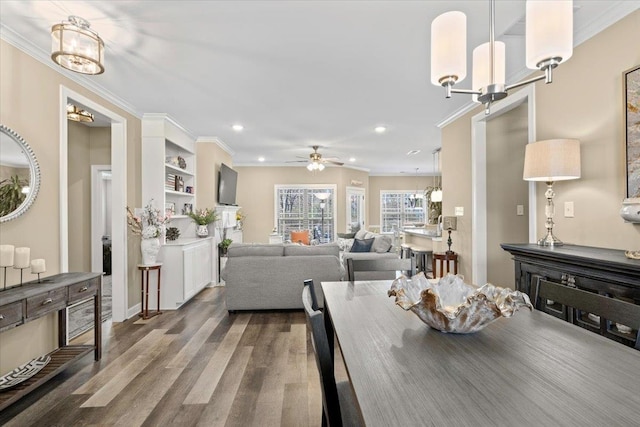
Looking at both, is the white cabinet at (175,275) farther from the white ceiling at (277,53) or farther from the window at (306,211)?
the window at (306,211)

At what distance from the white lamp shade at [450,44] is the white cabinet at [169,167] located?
156 inches

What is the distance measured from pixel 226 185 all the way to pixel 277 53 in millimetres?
3870

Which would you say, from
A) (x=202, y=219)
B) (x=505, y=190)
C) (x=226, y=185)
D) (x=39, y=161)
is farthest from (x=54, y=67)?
(x=505, y=190)

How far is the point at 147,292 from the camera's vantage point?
13.3ft

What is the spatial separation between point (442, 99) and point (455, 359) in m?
3.57

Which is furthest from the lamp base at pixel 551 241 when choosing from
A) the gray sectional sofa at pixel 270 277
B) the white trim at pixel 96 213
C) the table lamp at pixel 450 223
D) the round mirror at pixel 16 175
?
the white trim at pixel 96 213

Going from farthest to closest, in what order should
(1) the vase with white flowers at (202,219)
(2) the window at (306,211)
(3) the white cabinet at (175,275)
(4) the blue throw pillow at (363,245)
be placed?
(2) the window at (306,211) < (1) the vase with white flowers at (202,219) < (4) the blue throw pillow at (363,245) < (3) the white cabinet at (175,275)

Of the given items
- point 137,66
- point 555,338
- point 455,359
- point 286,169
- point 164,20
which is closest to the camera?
point 455,359

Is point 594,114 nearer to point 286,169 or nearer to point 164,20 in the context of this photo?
point 164,20

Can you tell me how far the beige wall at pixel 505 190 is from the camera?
3887 millimetres

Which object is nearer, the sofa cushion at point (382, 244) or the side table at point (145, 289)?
the side table at point (145, 289)

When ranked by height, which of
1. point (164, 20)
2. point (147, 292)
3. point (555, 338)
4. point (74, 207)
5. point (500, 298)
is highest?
point (164, 20)

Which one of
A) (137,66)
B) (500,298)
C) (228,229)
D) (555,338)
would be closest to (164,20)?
(137,66)

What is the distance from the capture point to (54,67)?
2875 millimetres
